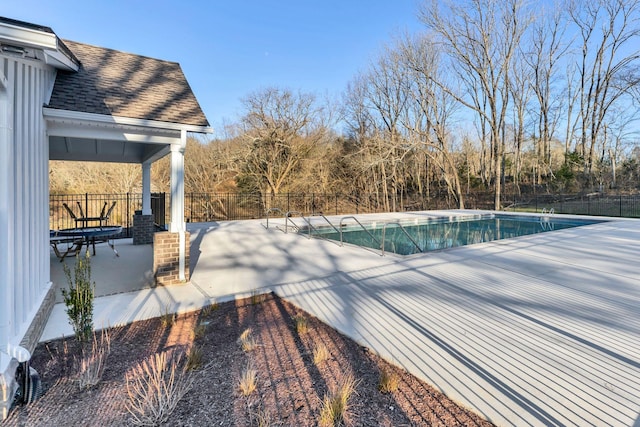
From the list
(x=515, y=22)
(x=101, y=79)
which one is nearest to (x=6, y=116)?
(x=101, y=79)

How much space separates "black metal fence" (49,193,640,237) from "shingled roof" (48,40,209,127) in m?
9.72

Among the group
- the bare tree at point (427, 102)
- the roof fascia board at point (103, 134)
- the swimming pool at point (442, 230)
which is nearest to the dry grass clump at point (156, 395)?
the roof fascia board at point (103, 134)

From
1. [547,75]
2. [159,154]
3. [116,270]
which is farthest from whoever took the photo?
[547,75]

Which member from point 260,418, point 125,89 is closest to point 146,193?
point 125,89

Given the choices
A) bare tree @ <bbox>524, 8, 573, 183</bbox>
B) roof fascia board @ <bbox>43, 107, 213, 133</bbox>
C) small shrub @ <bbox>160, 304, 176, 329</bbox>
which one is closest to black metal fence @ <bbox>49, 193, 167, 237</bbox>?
roof fascia board @ <bbox>43, 107, 213, 133</bbox>

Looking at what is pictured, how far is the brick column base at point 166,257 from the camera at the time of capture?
4.77m

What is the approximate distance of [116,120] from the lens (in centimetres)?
427

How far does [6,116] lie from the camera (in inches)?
93.2

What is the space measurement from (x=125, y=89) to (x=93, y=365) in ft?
13.7

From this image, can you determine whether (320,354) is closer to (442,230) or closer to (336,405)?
(336,405)

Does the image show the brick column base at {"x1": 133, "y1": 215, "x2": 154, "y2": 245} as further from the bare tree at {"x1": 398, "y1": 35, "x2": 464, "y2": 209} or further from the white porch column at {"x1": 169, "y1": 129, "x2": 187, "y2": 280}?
the bare tree at {"x1": 398, "y1": 35, "x2": 464, "y2": 209}

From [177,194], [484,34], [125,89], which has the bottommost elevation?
[177,194]

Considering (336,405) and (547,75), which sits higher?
(547,75)

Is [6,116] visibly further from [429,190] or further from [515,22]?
[429,190]
